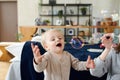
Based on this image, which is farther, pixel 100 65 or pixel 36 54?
pixel 100 65

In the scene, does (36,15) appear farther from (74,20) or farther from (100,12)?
(100,12)

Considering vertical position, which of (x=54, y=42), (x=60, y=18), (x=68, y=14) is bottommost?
(x=54, y=42)

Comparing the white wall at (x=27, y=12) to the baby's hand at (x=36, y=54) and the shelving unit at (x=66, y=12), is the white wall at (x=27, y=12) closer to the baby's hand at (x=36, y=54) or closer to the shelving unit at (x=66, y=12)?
the shelving unit at (x=66, y=12)

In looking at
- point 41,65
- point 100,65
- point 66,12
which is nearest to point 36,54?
point 41,65

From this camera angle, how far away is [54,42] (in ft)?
4.66

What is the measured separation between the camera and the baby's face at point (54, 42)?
55.8 inches

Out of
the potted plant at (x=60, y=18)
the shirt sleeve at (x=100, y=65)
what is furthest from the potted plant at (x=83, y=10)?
the shirt sleeve at (x=100, y=65)

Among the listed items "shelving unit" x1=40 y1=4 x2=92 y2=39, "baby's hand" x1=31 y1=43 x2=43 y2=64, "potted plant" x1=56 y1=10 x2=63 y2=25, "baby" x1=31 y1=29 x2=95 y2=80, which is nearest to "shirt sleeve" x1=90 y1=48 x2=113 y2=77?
"baby" x1=31 y1=29 x2=95 y2=80

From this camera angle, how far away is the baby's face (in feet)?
4.65

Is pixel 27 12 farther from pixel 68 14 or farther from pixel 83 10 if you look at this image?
pixel 83 10

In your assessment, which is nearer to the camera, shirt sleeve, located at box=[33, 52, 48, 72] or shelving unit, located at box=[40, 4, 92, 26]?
shirt sleeve, located at box=[33, 52, 48, 72]

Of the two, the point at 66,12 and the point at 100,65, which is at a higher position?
the point at 66,12

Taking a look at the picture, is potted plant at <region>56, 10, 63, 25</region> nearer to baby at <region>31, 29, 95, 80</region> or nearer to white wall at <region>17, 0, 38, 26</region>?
white wall at <region>17, 0, 38, 26</region>

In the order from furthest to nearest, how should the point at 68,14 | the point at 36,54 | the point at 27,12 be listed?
the point at 27,12 → the point at 68,14 → the point at 36,54
